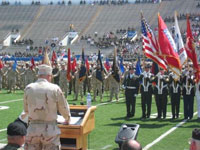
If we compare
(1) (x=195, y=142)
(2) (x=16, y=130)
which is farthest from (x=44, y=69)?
(1) (x=195, y=142)

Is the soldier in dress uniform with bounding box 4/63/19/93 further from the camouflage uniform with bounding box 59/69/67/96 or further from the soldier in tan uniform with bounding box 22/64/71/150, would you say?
the soldier in tan uniform with bounding box 22/64/71/150

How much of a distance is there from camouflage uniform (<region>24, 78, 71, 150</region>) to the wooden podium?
4.78ft

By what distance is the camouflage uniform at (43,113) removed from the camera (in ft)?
21.6

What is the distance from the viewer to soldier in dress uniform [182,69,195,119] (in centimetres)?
1498

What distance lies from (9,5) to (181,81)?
6400 centimetres

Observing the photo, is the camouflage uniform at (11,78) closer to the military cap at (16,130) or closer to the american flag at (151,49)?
the american flag at (151,49)

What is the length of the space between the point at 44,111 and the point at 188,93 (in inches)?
356

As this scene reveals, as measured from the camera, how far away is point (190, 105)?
1502cm

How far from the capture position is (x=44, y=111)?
259 inches

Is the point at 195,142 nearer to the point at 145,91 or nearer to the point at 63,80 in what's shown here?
the point at 145,91

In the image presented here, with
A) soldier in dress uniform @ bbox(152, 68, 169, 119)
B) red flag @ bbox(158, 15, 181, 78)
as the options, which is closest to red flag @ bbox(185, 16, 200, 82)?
red flag @ bbox(158, 15, 181, 78)

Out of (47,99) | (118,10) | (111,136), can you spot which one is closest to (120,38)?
(118,10)

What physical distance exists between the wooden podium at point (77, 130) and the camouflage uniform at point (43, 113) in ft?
4.78

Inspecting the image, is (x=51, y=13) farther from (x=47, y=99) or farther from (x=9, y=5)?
(x=47, y=99)
